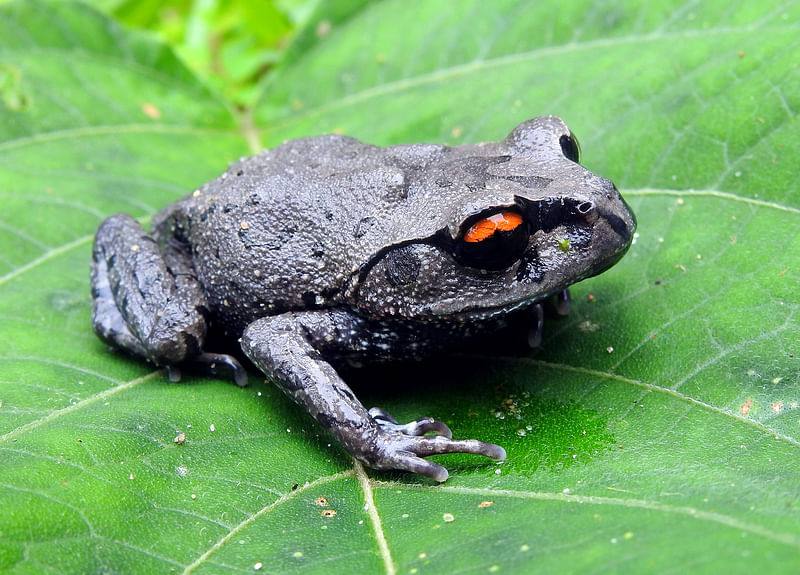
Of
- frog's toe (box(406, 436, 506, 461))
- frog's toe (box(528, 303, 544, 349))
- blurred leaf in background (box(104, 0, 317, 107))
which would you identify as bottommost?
frog's toe (box(406, 436, 506, 461))

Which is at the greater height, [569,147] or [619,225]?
[569,147]

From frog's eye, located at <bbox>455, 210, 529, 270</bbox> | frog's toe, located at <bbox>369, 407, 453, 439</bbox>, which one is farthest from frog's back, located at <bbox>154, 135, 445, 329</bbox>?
frog's toe, located at <bbox>369, 407, 453, 439</bbox>

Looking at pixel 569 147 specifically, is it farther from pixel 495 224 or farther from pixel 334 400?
pixel 334 400

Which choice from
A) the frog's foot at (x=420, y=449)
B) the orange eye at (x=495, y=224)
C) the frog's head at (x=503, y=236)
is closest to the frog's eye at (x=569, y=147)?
the frog's head at (x=503, y=236)

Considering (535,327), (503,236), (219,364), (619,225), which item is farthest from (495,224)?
(219,364)

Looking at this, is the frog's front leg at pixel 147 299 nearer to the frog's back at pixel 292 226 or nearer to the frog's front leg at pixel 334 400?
the frog's back at pixel 292 226

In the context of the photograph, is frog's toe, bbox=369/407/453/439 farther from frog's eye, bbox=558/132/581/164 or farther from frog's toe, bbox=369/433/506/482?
frog's eye, bbox=558/132/581/164

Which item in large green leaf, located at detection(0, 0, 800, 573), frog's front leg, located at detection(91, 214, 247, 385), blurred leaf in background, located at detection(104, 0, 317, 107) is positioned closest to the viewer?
large green leaf, located at detection(0, 0, 800, 573)

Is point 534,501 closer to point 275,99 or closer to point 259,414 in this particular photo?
point 259,414
